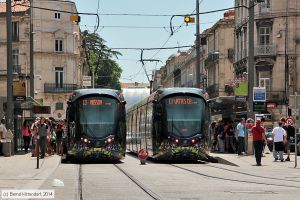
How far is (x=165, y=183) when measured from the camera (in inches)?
738

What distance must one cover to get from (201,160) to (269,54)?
33.8m

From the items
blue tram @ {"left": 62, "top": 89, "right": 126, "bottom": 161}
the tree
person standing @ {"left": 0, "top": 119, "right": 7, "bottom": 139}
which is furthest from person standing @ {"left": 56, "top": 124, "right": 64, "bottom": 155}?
the tree

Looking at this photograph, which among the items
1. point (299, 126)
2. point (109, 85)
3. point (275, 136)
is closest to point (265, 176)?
point (299, 126)

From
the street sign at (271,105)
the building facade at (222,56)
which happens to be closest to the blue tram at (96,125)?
the street sign at (271,105)

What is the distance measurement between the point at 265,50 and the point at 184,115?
3623 centimetres

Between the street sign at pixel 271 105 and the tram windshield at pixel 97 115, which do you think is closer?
the tram windshield at pixel 97 115

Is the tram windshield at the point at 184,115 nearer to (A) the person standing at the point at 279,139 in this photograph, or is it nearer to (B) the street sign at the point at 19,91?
(A) the person standing at the point at 279,139

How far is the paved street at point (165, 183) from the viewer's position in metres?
15.7

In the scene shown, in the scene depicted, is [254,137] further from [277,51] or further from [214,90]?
[214,90]

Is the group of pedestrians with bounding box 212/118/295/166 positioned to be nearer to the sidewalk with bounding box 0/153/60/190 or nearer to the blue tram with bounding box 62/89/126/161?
the blue tram with bounding box 62/89/126/161

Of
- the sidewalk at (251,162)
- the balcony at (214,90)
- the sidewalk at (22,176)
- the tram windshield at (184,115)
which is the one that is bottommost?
the sidewalk at (251,162)

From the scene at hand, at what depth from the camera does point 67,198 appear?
14797 millimetres

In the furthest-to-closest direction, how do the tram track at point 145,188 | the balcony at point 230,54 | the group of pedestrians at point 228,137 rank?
the balcony at point 230,54, the group of pedestrians at point 228,137, the tram track at point 145,188

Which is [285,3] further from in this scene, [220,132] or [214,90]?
[220,132]
